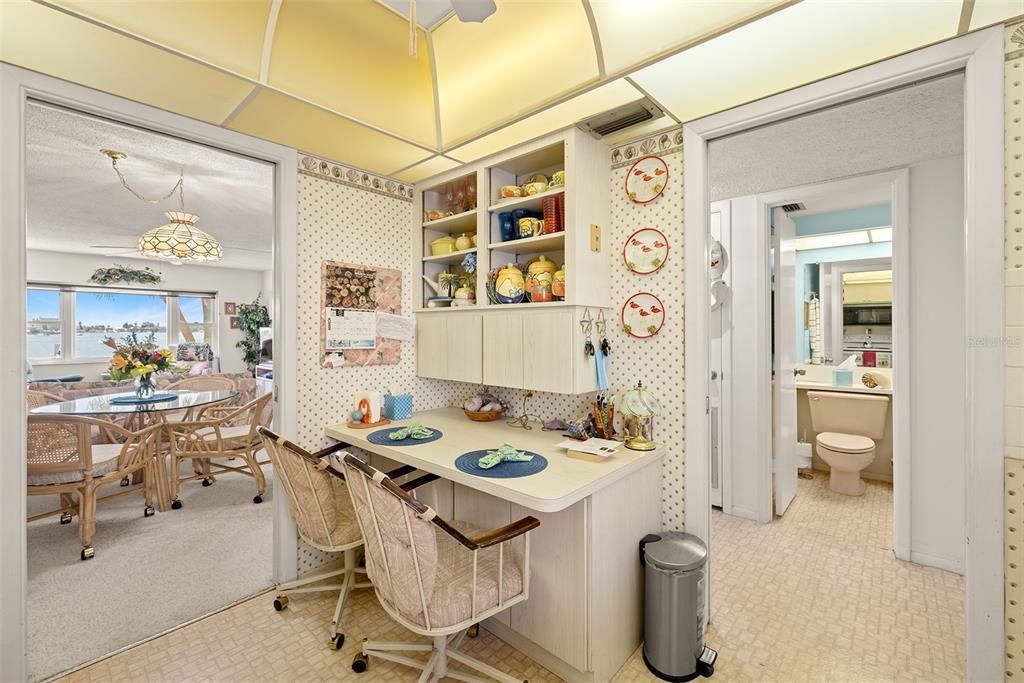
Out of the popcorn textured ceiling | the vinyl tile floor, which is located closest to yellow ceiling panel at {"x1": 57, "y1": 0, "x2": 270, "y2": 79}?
the popcorn textured ceiling

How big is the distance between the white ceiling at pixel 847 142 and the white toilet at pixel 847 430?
208 cm

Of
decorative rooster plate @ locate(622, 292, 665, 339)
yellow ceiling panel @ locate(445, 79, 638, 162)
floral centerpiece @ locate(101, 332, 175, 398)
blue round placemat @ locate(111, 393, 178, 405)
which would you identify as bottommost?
blue round placemat @ locate(111, 393, 178, 405)

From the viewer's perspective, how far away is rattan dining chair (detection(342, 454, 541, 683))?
4.48 feet

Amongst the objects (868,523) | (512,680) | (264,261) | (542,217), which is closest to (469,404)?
(542,217)

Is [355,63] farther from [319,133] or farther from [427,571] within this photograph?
[427,571]

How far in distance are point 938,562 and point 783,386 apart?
1316mm

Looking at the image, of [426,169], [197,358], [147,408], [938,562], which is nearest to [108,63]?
[426,169]

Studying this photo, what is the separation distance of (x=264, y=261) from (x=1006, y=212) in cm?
870

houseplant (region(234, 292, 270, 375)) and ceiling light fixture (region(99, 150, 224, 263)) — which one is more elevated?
ceiling light fixture (region(99, 150, 224, 263))

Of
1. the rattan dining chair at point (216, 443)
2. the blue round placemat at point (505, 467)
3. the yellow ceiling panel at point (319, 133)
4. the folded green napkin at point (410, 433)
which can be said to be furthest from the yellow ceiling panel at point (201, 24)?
the rattan dining chair at point (216, 443)

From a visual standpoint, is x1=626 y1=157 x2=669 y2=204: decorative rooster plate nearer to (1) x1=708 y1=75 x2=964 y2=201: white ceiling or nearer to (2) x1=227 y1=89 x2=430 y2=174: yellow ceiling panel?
(1) x1=708 y1=75 x2=964 y2=201: white ceiling

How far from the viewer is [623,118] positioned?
191 cm

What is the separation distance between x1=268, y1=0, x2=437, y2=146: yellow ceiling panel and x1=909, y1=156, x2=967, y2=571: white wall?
3.02 m

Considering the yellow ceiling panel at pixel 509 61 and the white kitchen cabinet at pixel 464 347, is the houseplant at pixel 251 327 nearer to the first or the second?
the white kitchen cabinet at pixel 464 347
